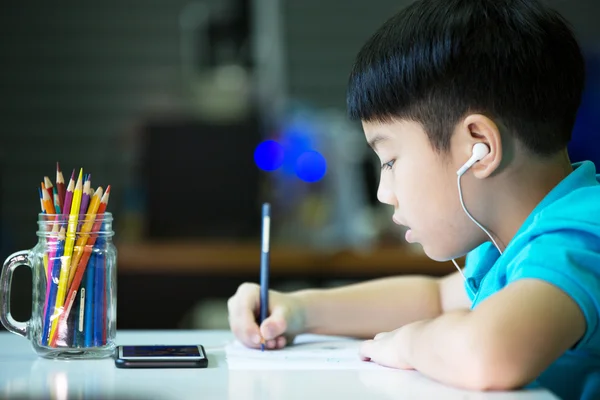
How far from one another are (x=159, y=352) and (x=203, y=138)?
2.23m

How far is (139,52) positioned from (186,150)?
2.11 meters

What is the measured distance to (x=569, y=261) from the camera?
796mm

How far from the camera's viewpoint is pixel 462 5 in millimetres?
970

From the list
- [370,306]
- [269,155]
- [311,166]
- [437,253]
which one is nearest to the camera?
[437,253]

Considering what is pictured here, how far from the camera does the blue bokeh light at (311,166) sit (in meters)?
3.36

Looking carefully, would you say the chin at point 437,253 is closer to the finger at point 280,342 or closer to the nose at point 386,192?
the nose at point 386,192

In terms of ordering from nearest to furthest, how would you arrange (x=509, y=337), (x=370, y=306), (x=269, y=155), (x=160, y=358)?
(x=509, y=337) < (x=160, y=358) < (x=370, y=306) < (x=269, y=155)

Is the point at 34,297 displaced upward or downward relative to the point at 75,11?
downward

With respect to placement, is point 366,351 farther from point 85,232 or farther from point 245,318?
point 85,232

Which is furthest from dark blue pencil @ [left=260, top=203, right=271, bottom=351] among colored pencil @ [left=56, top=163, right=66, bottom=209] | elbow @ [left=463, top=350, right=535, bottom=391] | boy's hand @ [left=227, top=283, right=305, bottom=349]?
elbow @ [left=463, top=350, right=535, bottom=391]

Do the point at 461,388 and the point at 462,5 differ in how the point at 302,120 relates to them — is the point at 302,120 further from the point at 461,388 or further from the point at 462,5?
the point at 461,388

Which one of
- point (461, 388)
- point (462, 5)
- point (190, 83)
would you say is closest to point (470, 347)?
point (461, 388)

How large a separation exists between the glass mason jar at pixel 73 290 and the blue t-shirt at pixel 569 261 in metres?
0.43

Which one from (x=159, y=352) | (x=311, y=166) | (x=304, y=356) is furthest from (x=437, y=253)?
(x=311, y=166)
